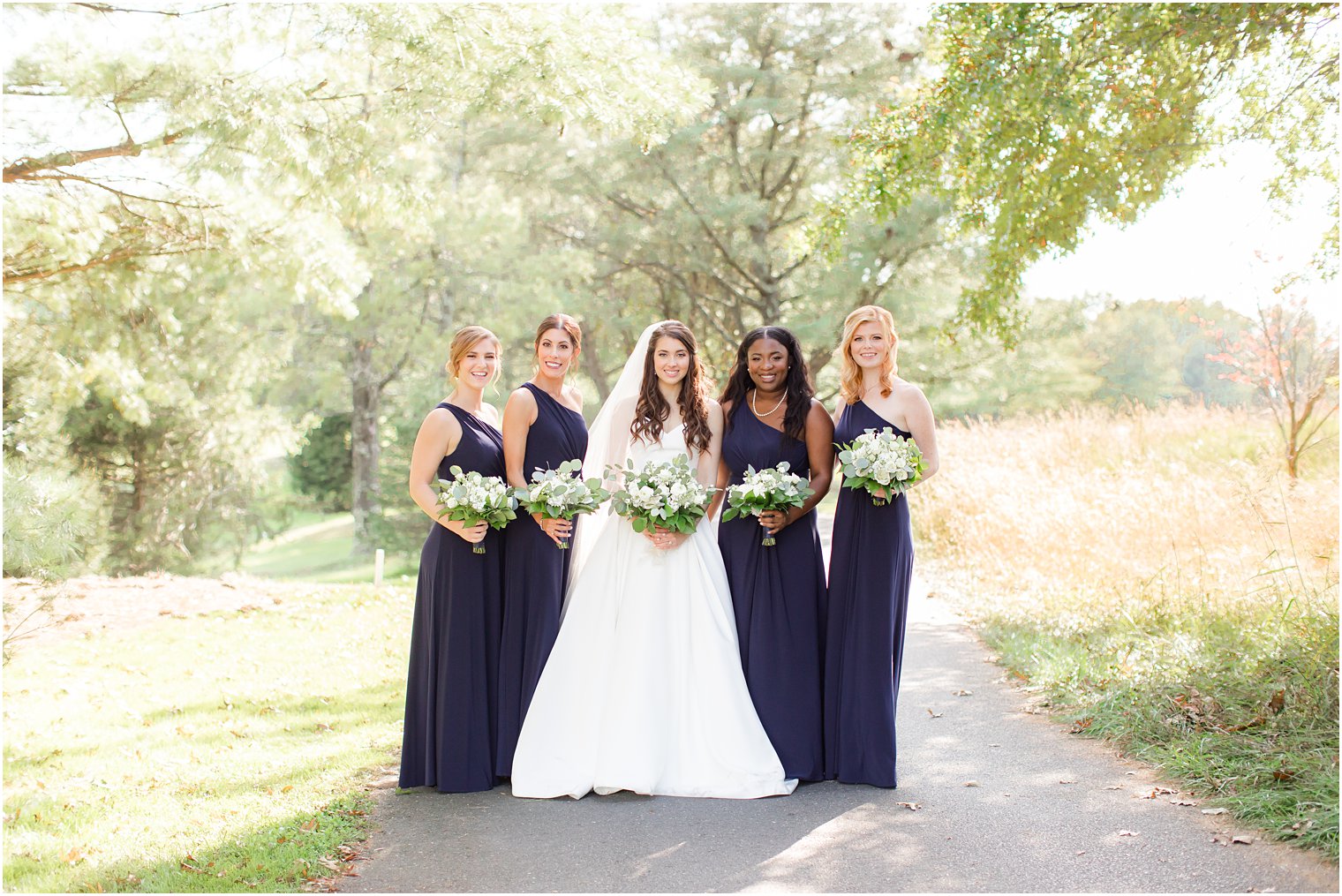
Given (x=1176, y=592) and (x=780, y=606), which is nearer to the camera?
(x=780, y=606)

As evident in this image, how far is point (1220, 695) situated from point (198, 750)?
20.5 feet

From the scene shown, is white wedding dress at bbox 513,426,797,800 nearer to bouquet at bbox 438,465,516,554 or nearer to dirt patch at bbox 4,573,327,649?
bouquet at bbox 438,465,516,554

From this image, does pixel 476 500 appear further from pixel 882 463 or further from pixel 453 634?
pixel 882 463

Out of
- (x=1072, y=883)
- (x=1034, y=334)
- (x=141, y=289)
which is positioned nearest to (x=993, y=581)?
(x=1072, y=883)

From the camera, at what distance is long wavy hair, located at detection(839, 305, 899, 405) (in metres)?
5.93

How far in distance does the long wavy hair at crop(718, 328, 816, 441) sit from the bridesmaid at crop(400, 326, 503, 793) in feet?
4.87

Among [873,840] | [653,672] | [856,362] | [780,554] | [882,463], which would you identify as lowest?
[873,840]

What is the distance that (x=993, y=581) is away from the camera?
11133 mm

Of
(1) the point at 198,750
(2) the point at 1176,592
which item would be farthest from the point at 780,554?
(2) the point at 1176,592

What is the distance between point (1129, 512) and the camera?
10.1 meters

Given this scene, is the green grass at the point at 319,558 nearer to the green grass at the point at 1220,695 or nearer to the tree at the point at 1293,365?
the tree at the point at 1293,365

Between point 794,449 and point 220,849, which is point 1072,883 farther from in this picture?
point 220,849

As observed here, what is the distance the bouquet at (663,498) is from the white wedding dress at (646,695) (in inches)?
11.1

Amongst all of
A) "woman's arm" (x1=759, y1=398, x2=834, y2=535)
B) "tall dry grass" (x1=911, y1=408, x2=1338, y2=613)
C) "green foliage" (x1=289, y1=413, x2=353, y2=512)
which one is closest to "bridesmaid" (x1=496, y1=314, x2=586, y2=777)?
"woman's arm" (x1=759, y1=398, x2=834, y2=535)
